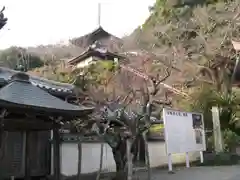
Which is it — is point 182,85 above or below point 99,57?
below

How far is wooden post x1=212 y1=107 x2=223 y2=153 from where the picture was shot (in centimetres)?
1531

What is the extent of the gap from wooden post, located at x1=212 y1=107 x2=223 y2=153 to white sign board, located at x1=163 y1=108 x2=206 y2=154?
0.93m

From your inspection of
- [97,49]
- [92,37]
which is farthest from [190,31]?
[92,37]

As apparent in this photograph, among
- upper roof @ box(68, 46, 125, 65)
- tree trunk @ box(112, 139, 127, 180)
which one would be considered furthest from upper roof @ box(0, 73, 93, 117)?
upper roof @ box(68, 46, 125, 65)

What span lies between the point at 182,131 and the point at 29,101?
8030 mm

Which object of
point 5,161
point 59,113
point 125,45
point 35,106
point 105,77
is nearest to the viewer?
point 35,106

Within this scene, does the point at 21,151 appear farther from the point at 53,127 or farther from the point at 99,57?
the point at 99,57

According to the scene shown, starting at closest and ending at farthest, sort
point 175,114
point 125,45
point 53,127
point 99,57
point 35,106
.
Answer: point 35,106, point 53,127, point 175,114, point 125,45, point 99,57

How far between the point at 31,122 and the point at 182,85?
16.8 metres

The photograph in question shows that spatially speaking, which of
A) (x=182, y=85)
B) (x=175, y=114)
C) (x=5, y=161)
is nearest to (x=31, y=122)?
(x=5, y=161)

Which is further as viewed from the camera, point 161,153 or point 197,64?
point 197,64

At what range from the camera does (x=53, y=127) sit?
788 centimetres

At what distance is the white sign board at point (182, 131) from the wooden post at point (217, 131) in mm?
926

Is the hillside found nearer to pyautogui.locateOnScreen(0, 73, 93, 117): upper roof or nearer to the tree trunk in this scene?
the tree trunk
